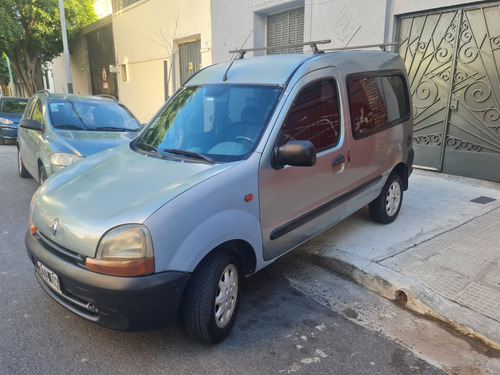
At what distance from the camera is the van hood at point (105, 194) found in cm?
235

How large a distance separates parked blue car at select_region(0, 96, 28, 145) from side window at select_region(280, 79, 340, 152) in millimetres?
12074

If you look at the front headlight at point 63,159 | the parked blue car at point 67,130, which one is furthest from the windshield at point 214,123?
the parked blue car at point 67,130

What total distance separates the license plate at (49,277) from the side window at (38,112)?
13.3 feet

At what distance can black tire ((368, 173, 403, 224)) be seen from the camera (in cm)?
459

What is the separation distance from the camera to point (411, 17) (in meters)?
6.97

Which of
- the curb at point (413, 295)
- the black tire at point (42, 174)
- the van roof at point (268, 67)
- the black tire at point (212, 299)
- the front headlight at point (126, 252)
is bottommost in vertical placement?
the curb at point (413, 295)

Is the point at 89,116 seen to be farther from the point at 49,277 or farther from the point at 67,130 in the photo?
the point at 49,277

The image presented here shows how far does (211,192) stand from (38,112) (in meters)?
5.39

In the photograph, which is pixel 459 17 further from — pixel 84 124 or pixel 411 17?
pixel 84 124

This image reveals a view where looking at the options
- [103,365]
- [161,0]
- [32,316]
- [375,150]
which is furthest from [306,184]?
[161,0]

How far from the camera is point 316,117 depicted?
3.37m

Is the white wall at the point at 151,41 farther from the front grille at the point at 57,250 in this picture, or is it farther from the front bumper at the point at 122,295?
the front bumper at the point at 122,295

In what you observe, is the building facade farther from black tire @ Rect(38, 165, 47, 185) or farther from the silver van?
Answer: black tire @ Rect(38, 165, 47, 185)

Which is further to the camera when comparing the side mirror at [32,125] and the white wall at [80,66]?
the white wall at [80,66]
